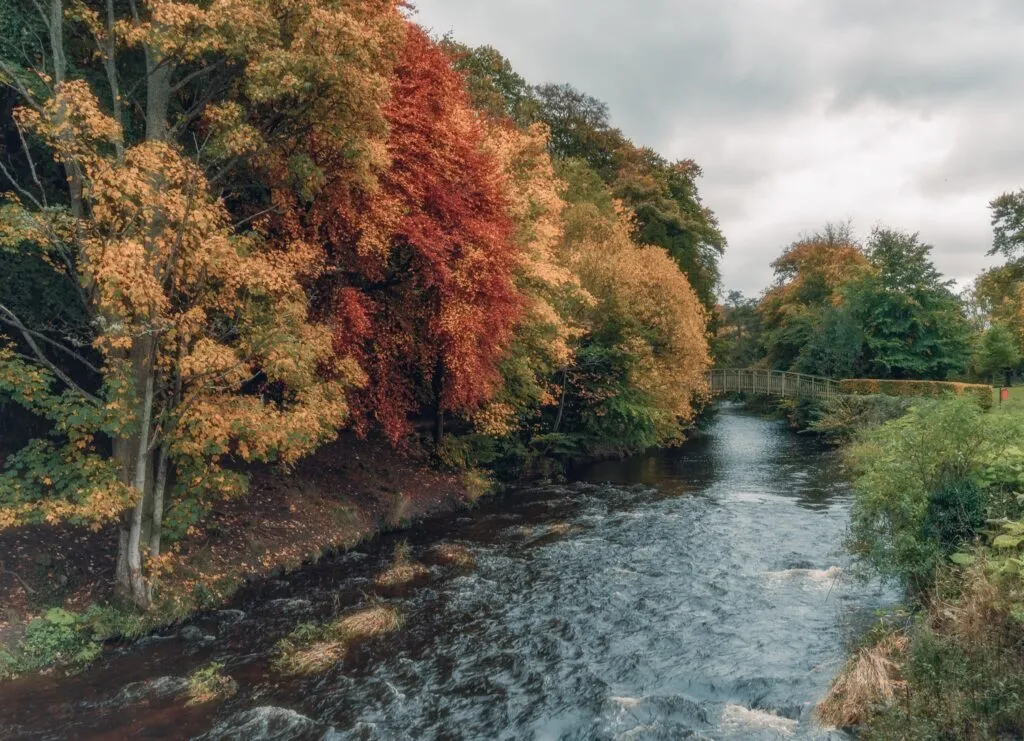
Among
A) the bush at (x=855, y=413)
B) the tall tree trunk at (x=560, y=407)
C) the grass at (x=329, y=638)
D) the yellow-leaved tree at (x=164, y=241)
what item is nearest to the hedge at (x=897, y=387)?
the bush at (x=855, y=413)

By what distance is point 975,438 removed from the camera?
405 inches

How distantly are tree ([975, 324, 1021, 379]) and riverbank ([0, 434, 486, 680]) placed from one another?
42.3m

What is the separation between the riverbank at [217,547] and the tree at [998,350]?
42.3 meters

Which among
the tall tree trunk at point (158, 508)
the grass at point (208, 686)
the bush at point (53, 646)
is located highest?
the tall tree trunk at point (158, 508)

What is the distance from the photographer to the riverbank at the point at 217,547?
10.0 meters

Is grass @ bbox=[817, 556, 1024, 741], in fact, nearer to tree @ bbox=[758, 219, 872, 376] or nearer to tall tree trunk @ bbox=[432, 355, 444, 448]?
tall tree trunk @ bbox=[432, 355, 444, 448]

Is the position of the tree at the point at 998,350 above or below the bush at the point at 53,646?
above

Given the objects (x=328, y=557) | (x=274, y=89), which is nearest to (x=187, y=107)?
(x=274, y=89)

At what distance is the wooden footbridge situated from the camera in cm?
4222

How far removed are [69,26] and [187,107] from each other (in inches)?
89.4

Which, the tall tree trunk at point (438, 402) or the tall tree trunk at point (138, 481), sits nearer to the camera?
the tall tree trunk at point (138, 481)

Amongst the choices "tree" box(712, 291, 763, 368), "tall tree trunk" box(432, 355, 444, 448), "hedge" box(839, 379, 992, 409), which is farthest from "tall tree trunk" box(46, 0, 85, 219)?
"tree" box(712, 291, 763, 368)

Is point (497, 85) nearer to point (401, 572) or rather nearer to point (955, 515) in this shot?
point (401, 572)

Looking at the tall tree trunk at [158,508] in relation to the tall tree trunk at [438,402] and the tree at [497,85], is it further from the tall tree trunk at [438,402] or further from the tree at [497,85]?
the tree at [497,85]
